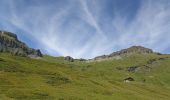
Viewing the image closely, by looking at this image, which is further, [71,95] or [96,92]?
[96,92]

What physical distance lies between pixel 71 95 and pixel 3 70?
157 ft

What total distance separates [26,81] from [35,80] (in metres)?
5.34

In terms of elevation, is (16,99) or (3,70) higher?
→ (3,70)

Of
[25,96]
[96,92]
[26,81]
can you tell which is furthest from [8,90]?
[96,92]

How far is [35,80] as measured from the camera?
12656 centimetres

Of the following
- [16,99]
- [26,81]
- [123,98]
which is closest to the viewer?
[16,99]

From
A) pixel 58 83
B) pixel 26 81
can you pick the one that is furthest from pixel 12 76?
pixel 58 83

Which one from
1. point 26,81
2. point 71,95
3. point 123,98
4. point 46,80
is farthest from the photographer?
point 46,80

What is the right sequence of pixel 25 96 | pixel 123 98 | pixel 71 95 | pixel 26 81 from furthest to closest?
pixel 26 81 → pixel 123 98 → pixel 71 95 → pixel 25 96

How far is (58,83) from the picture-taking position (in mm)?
132375

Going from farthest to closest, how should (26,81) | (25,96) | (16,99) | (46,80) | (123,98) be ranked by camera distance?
(46,80) < (26,81) < (123,98) < (25,96) < (16,99)

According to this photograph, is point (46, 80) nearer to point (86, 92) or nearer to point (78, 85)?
point (78, 85)

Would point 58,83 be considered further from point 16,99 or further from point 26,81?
point 16,99

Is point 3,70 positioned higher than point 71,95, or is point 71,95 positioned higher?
point 3,70
